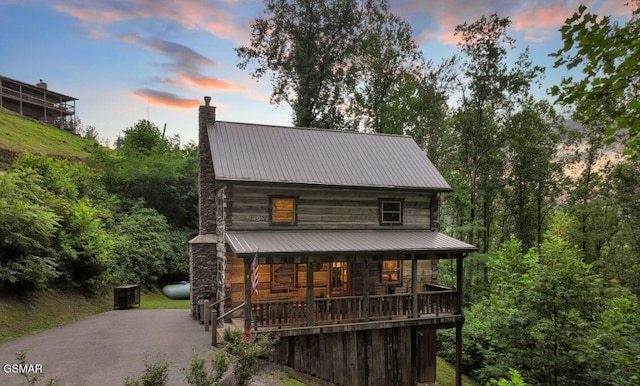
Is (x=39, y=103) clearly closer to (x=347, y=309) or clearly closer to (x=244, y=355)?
(x=347, y=309)

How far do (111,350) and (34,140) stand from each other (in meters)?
29.7

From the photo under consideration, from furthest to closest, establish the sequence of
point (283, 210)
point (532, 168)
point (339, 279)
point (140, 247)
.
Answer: point (532, 168) → point (140, 247) → point (339, 279) → point (283, 210)

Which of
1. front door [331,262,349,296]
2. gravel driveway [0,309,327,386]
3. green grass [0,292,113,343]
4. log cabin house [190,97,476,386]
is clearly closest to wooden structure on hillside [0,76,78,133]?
green grass [0,292,113,343]

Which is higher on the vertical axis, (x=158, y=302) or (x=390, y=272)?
(x=390, y=272)

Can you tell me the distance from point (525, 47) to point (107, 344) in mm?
→ 29285

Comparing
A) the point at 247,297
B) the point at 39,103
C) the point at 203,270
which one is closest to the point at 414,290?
the point at 247,297

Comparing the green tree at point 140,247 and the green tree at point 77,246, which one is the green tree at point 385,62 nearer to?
the green tree at point 140,247

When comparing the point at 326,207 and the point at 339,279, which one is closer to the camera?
the point at 326,207

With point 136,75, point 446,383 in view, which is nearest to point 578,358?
point 446,383

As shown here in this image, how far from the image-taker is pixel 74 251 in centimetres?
1636

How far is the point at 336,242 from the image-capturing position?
13.9m

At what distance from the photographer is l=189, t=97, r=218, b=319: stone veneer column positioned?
54.7 feet

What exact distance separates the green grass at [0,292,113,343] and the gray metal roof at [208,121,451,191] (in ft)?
28.8

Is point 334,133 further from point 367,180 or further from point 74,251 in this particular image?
point 74,251
